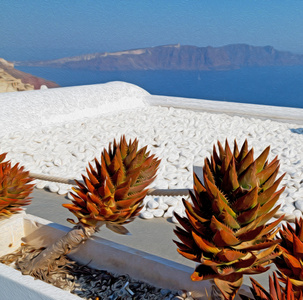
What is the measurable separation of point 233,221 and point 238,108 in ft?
16.0

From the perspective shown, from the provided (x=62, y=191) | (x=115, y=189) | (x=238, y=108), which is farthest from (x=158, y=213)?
(x=238, y=108)

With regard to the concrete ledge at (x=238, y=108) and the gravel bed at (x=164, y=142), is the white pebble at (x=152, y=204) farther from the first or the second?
Result: the concrete ledge at (x=238, y=108)

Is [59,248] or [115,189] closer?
[115,189]

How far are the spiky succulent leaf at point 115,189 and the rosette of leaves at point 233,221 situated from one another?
1.05ft

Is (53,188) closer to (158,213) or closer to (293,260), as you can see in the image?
(158,213)

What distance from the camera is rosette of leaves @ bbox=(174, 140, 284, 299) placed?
0.92m

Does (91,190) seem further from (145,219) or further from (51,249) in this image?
(145,219)

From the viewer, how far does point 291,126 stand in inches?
200

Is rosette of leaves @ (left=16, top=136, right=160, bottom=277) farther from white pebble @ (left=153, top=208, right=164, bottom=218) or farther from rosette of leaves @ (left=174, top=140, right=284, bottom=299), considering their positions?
white pebble @ (left=153, top=208, right=164, bottom=218)

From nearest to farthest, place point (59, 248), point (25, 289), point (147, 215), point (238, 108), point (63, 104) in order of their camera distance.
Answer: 1. point (25, 289)
2. point (59, 248)
3. point (147, 215)
4. point (63, 104)
5. point (238, 108)

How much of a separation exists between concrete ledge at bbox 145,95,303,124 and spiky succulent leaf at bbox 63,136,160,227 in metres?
4.43

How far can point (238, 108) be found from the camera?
5.59 m

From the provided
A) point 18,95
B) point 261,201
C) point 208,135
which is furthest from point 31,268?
point 18,95

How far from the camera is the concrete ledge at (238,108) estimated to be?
5.34 m
